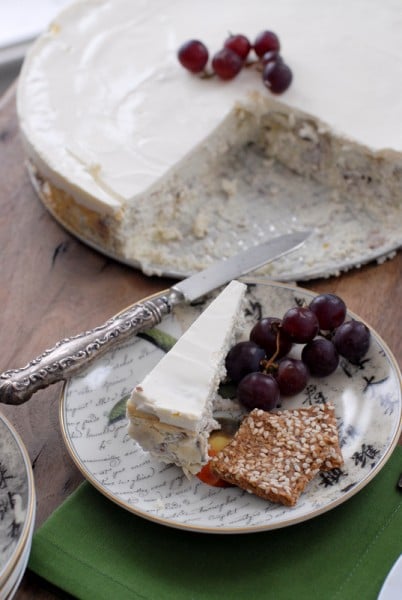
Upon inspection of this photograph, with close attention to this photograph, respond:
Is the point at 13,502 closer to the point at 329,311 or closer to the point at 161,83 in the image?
the point at 329,311

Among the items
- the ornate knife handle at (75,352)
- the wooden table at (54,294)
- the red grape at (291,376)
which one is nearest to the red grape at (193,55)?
the wooden table at (54,294)

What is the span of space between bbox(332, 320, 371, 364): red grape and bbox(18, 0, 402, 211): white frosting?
31.5 inches

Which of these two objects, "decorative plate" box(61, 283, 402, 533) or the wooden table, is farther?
the wooden table

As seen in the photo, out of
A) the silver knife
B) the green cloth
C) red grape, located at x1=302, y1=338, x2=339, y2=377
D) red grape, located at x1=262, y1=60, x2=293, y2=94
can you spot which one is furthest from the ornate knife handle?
red grape, located at x1=262, y1=60, x2=293, y2=94

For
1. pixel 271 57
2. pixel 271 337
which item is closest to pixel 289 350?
pixel 271 337

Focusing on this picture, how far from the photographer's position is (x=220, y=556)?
5.39 feet

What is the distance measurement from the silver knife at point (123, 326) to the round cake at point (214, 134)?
0.07 metres

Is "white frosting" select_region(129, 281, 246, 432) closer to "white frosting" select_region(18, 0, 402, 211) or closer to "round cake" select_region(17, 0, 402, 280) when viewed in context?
"round cake" select_region(17, 0, 402, 280)

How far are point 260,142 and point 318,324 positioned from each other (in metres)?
1.17

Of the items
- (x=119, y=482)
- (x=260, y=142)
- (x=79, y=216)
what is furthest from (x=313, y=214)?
(x=119, y=482)

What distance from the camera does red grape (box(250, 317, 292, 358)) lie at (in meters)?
1.96

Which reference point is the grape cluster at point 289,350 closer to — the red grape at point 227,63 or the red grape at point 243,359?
the red grape at point 243,359

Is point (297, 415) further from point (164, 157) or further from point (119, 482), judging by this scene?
Result: point (164, 157)

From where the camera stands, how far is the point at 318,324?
195cm
